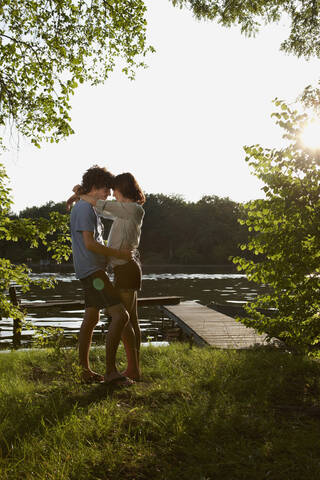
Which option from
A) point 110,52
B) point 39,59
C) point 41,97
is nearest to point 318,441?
point 41,97

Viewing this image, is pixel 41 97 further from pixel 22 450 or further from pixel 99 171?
pixel 22 450

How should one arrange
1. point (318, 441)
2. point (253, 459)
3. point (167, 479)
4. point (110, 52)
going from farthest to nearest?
point (110, 52) < point (318, 441) < point (253, 459) < point (167, 479)

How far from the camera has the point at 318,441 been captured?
2820 mm

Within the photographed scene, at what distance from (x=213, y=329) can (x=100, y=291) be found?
6152 millimetres

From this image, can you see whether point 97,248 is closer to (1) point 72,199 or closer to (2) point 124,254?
(2) point 124,254

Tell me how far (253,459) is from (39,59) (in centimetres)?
512

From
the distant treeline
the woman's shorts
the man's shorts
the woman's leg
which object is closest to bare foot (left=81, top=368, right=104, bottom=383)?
the woman's leg

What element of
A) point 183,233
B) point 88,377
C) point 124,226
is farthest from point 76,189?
point 183,233

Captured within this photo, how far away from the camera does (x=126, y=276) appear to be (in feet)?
13.8

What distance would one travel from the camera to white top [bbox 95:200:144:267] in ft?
13.4

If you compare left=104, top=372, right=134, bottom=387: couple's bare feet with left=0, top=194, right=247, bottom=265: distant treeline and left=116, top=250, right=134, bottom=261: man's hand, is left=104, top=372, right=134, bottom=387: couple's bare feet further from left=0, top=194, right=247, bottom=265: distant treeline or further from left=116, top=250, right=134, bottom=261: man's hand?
left=0, top=194, right=247, bottom=265: distant treeline

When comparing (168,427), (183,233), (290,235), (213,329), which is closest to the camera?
(168,427)

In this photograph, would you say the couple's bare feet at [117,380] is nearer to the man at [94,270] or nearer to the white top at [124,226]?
→ the man at [94,270]

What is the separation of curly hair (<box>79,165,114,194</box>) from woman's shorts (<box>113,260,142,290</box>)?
831 mm
